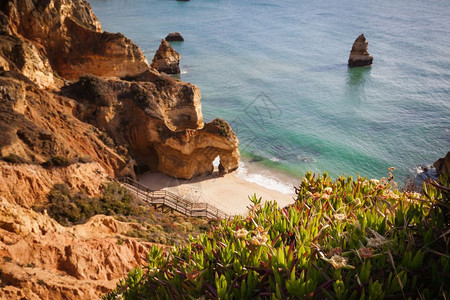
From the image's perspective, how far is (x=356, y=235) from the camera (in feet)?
21.5

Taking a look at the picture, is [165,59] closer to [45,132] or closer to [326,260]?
[45,132]

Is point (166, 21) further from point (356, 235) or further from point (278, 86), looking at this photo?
point (356, 235)

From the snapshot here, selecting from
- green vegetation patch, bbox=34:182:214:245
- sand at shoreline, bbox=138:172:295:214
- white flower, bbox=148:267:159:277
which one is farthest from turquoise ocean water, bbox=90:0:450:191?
white flower, bbox=148:267:159:277

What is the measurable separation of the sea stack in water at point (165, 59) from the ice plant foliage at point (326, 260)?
184 feet

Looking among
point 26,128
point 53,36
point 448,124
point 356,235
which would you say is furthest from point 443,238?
point 448,124

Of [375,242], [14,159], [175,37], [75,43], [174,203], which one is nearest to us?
[375,242]

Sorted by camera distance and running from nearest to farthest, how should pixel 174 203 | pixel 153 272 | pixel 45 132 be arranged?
pixel 153 272, pixel 45 132, pixel 174 203

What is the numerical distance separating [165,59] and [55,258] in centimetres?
5140

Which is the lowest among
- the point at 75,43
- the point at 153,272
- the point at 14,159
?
the point at 14,159

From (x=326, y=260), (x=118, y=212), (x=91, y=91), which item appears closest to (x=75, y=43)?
(x=91, y=91)

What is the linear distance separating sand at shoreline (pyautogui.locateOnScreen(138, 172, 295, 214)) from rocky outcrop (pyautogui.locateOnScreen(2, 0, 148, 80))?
1410 cm

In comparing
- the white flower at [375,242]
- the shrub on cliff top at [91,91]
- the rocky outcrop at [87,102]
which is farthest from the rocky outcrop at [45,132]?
the white flower at [375,242]

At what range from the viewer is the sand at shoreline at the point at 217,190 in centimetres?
3147

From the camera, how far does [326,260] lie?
5.64 meters
